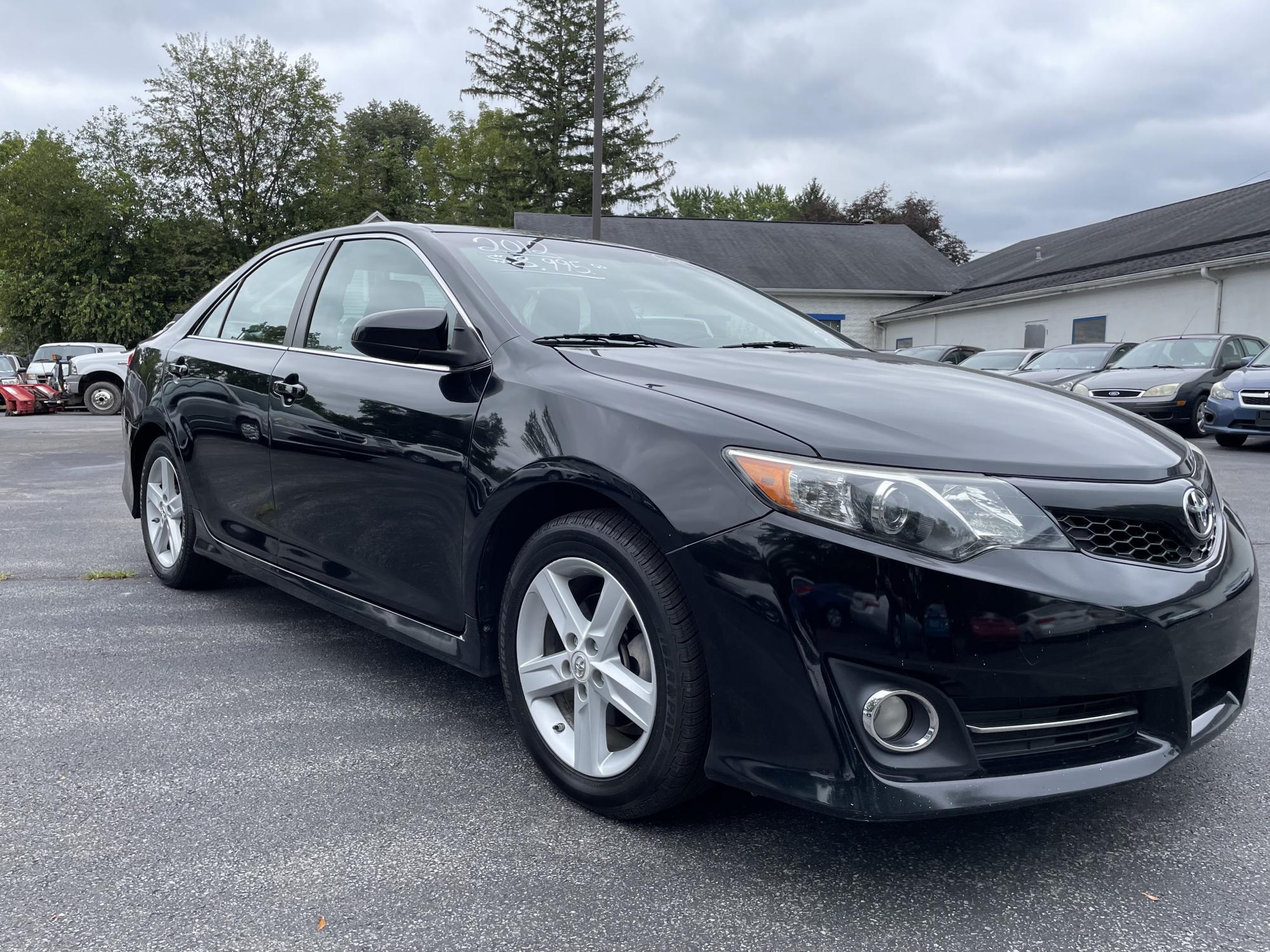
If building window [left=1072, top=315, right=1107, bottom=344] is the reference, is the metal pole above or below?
above

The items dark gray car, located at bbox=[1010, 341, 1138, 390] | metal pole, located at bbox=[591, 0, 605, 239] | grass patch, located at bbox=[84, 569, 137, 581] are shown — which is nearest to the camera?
grass patch, located at bbox=[84, 569, 137, 581]

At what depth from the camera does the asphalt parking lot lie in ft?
6.67

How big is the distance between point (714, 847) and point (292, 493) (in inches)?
77.8

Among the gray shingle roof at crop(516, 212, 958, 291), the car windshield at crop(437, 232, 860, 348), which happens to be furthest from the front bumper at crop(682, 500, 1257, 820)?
the gray shingle roof at crop(516, 212, 958, 291)

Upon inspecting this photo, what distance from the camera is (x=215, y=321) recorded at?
14.9 ft

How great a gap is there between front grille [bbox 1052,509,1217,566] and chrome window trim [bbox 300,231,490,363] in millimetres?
1572

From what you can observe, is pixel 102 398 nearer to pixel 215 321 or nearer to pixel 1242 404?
pixel 215 321

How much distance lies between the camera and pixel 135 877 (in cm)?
222

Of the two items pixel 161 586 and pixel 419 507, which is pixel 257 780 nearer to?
pixel 419 507

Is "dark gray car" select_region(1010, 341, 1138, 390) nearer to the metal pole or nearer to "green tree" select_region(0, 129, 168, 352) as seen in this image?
the metal pole

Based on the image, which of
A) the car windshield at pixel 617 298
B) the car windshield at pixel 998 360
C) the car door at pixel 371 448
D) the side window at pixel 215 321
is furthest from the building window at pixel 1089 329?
the car door at pixel 371 448

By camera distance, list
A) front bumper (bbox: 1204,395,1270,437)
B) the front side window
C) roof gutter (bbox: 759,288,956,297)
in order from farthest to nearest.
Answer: roof gutter (bbox: 759,288,956,297) → the front side window → front bumper (bbox: 1204,395,1270,437)

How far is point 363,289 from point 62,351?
78.7 ft

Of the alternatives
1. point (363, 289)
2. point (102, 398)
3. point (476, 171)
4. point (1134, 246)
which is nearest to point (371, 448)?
point (363, 289)
